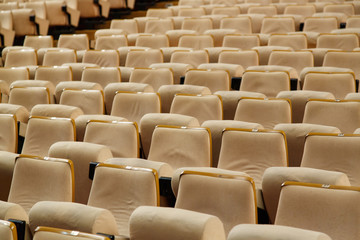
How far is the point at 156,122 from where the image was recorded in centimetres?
59

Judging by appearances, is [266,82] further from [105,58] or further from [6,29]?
[6,29]

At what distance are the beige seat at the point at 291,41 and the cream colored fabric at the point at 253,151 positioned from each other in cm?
45

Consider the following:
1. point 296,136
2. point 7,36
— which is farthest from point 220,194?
point 7,36

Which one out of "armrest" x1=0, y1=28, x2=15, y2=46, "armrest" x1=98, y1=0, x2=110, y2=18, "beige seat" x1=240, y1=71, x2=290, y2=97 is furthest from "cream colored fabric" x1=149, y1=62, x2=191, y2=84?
"armrest" x1=98, y1=0, x2=110, y2=18

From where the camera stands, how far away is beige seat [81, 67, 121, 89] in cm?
80

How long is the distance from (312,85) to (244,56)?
177 millimetres

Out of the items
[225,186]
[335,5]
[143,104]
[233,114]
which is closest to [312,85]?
[233,114]

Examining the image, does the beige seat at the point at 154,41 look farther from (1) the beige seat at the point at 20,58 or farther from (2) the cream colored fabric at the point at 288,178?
(2) the cream colored fabric at the point at 288,178

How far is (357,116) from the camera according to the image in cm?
55

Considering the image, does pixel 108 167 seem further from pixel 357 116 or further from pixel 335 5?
pixel 335 5

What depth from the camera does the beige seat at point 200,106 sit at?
0.62 metres

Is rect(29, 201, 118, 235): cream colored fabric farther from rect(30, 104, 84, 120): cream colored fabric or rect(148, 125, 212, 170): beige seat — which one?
rect(30, 104, 84, 120): cream colored fabric

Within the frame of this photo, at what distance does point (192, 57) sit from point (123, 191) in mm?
477

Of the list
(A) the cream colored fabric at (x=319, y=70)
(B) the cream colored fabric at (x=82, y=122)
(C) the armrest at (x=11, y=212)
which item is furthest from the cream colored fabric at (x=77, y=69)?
(C) the armrest at (x=11, y=212)
